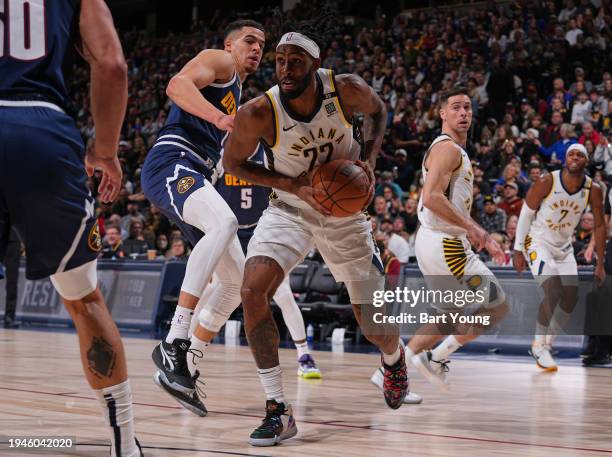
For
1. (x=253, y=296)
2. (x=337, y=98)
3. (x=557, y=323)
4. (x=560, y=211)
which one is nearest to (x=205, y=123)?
(x=337, y=98)

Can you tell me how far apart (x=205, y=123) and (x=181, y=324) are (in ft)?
4.43

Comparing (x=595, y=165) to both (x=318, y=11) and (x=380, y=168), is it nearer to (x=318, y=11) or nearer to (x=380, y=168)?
(x=380, y=168)

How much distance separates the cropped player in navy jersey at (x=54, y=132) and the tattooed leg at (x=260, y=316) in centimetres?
135

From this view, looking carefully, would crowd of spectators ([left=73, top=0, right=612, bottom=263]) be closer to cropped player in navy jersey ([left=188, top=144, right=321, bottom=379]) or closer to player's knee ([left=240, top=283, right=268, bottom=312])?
cropped player in navy jersey ([left=188, top=144, right=321, bottom=379])

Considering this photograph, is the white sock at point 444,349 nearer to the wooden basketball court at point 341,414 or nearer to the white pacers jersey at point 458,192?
the wooden basketball court at point 341,414

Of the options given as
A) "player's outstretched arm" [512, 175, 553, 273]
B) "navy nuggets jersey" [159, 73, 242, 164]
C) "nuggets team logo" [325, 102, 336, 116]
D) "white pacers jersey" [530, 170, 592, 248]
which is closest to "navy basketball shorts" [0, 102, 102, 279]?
"nuggets team logo" [325, 102, 336, 116]

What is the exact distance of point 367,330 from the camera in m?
4.97

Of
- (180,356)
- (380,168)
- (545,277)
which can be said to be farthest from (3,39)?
(380,168)

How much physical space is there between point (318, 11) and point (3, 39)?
295 centimetres

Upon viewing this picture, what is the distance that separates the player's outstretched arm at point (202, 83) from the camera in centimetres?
519

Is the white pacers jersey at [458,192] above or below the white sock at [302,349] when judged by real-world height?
above

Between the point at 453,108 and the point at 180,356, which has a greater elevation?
the point at 453,108

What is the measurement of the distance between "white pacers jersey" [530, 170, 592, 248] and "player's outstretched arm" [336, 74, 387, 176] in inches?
177

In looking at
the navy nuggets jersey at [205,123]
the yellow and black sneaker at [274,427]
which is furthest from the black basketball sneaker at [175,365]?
the navy nuggets jersey at [205,123]
